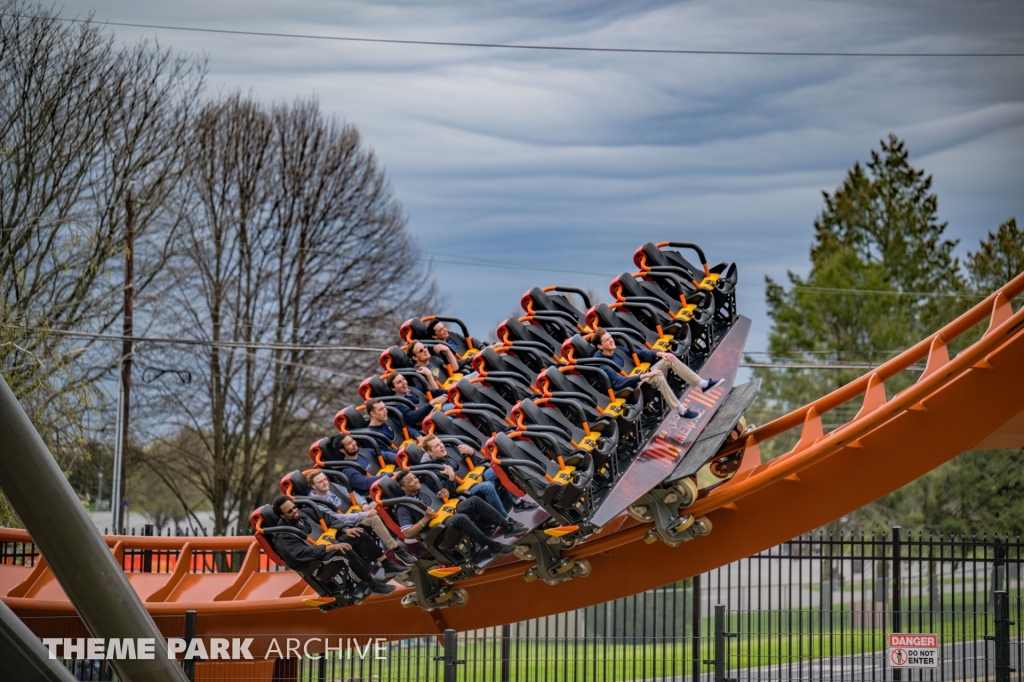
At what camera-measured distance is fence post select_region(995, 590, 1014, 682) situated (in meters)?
7.95

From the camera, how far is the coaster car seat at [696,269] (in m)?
10.1

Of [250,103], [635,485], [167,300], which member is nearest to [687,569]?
[635,485]

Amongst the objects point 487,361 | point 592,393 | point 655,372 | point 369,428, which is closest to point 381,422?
point 369,428

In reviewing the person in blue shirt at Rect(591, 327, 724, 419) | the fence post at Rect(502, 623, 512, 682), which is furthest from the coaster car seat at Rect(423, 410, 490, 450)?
the fence post at Rect(502, 623, 512, 682)

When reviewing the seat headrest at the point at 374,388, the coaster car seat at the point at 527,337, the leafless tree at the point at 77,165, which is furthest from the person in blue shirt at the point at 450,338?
the leafless tree at the point at 77,165

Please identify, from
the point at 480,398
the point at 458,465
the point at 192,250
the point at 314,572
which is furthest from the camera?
the point at 192,250

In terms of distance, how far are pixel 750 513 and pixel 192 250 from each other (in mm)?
20061

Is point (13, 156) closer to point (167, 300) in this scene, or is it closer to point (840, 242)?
point (167, 300)

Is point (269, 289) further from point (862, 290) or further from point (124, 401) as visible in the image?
point (862, 290)

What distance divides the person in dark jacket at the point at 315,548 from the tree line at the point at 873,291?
19.8 metres

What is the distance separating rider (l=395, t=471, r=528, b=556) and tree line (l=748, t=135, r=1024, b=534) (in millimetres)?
19584

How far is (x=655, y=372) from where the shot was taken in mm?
8891

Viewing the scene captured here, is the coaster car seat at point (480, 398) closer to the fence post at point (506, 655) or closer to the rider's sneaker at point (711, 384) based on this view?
the rider's sneaker at point (711, 384)

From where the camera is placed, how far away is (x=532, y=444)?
8508 millimetres
